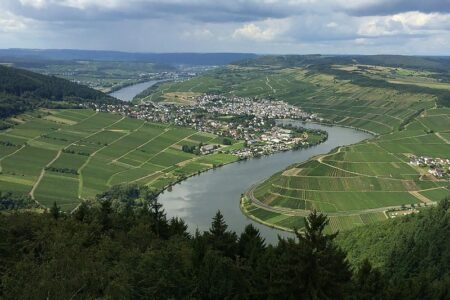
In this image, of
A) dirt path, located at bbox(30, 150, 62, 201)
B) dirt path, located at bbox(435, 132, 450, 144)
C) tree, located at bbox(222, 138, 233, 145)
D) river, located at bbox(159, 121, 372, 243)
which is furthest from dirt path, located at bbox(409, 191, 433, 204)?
dirt path, located at bbox(30, 150, 62, 201)

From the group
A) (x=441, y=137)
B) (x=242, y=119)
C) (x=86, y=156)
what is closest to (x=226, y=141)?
(x=86, y=156)

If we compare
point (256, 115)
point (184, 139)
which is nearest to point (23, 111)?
point (184, 139)

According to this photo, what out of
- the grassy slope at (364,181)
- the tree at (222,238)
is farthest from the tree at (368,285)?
the grassy slope at (364,181)

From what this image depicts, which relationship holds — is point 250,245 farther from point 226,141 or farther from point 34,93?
point 34,93

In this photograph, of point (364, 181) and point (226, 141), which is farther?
point (226, 141)

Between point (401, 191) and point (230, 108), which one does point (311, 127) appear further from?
point (401, 191)

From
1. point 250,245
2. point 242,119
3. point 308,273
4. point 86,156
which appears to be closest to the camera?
point 308,273

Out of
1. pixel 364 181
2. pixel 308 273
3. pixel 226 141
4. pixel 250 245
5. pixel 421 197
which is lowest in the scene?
pixel 226 141
